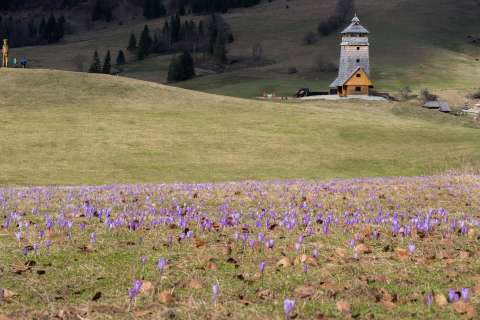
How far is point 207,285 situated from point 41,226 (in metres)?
5.69

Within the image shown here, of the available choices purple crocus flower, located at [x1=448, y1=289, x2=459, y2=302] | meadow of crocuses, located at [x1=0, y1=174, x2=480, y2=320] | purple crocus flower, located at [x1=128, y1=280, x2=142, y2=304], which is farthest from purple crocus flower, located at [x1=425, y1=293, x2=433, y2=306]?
purple crocus flower, located at [x1=128, y1=280, x2=142, y2=304]

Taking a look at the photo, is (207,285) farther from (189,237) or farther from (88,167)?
(88,167)

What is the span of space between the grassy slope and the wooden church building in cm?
5145

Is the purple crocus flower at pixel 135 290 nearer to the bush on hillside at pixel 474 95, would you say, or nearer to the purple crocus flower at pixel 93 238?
the purple crocus flower at pixel 93 238

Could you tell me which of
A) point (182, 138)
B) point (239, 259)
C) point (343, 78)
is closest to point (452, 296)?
point (239, 259)

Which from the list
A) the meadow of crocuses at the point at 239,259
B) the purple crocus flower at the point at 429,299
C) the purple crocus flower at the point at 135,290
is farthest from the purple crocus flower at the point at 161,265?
the purple crocus flower at the point at 429,299

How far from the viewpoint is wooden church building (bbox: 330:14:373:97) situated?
15562cm

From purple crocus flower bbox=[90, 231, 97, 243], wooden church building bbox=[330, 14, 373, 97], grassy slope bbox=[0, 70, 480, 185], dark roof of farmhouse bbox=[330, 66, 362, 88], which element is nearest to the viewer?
purple crocus flower bbox=[90, 231, 97, 243]

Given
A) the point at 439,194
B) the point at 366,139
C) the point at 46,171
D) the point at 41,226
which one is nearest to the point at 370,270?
the point at 41,226

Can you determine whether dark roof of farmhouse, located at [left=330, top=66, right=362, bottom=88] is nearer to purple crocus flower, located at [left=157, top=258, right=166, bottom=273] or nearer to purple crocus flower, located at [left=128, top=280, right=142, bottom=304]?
purple crocus flower, located at [left=157, top=258, right=166, bottom=273]

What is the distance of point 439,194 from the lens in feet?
63.8

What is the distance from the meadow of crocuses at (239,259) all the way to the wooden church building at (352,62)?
141m

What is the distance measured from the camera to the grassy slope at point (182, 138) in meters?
50.8

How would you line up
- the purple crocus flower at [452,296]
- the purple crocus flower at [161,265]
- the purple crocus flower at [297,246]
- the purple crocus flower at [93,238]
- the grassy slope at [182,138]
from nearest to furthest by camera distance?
the purple crocus flower at [452,296], the purple crocus flower at [161,265], the purple crocus flower at [297,246], the purple crocus flower at [93,238], the grassy slope at [182,138]
